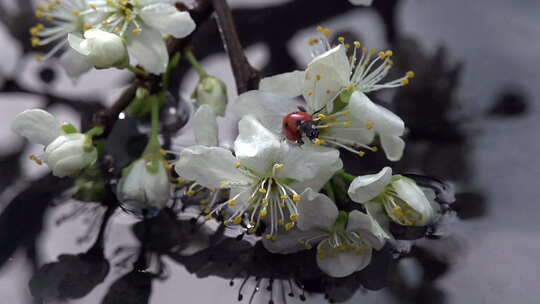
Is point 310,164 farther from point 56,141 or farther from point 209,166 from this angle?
point 56,141

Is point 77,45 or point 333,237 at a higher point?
point 77,45

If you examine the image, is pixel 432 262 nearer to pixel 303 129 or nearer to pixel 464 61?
pixel 303 129

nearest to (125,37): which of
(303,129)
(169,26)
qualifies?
(169,26)

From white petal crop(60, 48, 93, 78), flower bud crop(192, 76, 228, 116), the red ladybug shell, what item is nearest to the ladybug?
the red ladybug shell

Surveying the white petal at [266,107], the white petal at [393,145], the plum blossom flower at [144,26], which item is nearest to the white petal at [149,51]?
the plum blossom flower at [144,26]

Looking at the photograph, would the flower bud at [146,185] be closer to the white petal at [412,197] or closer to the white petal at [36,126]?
the white petal at [36,126]

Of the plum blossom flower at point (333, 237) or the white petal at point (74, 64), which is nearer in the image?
the plum blossom flower at point (333, 237)

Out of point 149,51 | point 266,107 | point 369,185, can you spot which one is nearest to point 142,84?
point 149,51
